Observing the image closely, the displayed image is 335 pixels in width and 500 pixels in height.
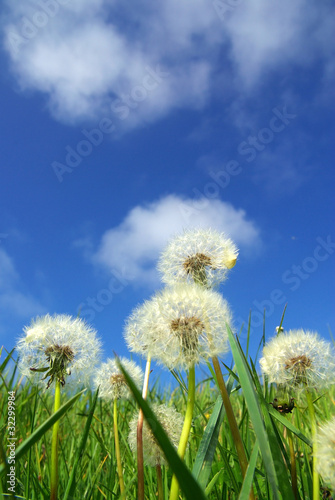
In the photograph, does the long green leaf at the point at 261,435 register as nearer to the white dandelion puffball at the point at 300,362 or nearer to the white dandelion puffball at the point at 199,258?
the white dandelion puffball at the point at 300,362

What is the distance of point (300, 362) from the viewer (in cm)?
241

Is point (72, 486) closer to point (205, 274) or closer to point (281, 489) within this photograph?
point (281, 489)

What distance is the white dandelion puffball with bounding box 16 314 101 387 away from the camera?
2.65 m

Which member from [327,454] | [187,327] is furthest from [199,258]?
[327,454]

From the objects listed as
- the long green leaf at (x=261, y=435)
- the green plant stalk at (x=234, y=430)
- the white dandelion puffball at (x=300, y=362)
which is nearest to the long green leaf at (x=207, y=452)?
the green plant stalk at (x=234, y=430)

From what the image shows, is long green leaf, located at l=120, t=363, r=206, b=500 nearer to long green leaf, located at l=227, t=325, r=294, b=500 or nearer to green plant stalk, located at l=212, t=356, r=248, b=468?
long green leaf, located at l=227, t=325, r=294, b=500

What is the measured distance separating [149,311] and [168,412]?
2.60 ft

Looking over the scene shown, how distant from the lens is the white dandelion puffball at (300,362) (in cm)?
240

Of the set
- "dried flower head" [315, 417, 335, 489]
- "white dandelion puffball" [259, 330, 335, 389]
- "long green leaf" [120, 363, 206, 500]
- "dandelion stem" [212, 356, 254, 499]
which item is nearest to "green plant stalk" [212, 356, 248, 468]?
"dandelion stem" [212, 356, 254, 499]

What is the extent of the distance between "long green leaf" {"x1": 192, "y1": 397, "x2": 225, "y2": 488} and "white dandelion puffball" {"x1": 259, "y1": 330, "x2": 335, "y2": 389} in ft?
2.03

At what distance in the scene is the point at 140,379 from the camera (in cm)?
321

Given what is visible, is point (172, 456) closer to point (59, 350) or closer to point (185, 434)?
point (185, 434)

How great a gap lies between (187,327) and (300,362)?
0.84 metres

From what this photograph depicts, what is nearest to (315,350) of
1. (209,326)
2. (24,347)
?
(209,326)
